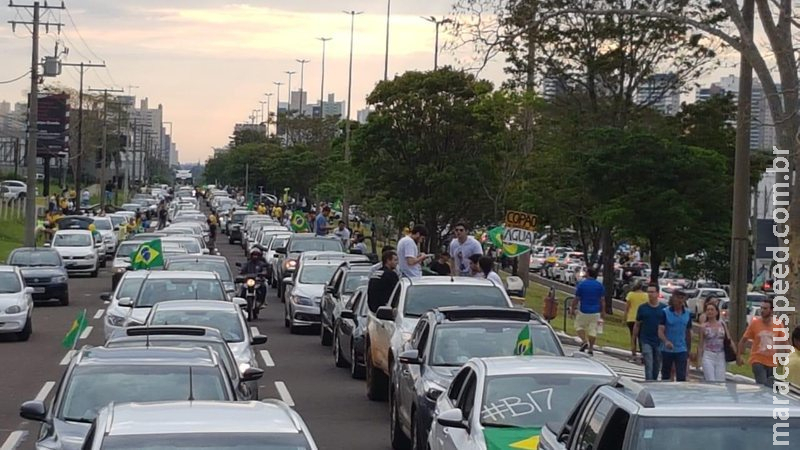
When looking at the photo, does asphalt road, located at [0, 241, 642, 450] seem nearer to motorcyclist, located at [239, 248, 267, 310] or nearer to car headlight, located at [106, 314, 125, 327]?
motorcyclist, located at [239, 248, 267, 310]

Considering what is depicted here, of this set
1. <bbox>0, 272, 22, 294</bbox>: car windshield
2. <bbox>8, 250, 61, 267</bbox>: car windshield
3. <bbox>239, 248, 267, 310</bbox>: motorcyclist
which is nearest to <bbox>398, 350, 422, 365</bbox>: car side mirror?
<bbox>0, 272, 22, 294</bbox>: car windshield

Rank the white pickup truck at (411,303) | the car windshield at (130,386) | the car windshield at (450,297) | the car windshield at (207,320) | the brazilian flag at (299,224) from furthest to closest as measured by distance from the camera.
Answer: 1. the brazilian flag at (299,224)
2. the car windshield at (450,297)
3. the white pickup truck at (411,303)
4. the car windshield at (207,320)
5. the car windshield at (130,386)

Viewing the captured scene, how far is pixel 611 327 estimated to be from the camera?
119 feet

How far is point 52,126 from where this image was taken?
266 feet

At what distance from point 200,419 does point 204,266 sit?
23.0 meters

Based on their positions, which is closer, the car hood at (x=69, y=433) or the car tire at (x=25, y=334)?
the car hood at (x=69, y=433)

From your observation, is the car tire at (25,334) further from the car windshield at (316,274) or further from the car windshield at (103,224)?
the car windshield at (103,224)

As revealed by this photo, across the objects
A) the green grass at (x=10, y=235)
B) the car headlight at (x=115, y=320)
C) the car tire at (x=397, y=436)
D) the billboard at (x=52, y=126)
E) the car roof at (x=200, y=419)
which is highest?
the billboard at (x=52, y=126)

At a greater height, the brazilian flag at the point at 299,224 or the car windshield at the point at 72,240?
the brazilian flag at the point at 299,224

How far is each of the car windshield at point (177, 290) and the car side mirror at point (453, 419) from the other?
12.3 m

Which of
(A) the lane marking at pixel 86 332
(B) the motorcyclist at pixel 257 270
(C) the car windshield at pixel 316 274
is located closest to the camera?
(A) the lane marking at pixel 86 332

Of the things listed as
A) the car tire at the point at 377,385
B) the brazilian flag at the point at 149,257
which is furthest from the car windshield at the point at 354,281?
the brazilian flag at the point at 149,257

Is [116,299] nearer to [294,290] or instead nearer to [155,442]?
[294,290]

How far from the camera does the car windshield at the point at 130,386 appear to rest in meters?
11.2
